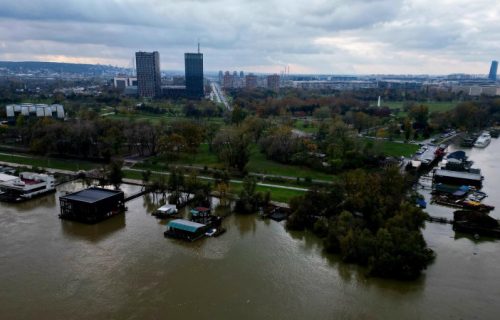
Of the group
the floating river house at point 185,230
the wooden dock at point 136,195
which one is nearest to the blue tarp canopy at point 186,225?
the floating river house at point 185,230

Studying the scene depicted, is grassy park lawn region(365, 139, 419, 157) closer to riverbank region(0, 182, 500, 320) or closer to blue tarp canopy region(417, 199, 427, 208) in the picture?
blue tarp canopy region(417, 199, 427, 208)

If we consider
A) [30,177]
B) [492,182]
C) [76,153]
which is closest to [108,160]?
[76,153]

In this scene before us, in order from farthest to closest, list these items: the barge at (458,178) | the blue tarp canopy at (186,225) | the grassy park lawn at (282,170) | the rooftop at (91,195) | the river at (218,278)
→ the grassy park lawn at (282,170), the barge at (458,178), the rooftop at (91,195), the blue tarp canopy at (186,225), the river at (218,278)

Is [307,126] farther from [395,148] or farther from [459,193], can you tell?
[459,193]

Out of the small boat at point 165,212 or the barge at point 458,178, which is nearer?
the small boat at point 165,212

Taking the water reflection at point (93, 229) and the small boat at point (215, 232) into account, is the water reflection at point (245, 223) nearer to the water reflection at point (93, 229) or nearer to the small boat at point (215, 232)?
the small boat at point (215, 232)

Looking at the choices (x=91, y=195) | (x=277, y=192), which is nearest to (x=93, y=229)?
(x=91, y=195)

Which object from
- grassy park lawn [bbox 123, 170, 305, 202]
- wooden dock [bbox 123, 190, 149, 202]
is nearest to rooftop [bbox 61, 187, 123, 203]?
wooden dock [bbox 123, 190, 149, 202]
